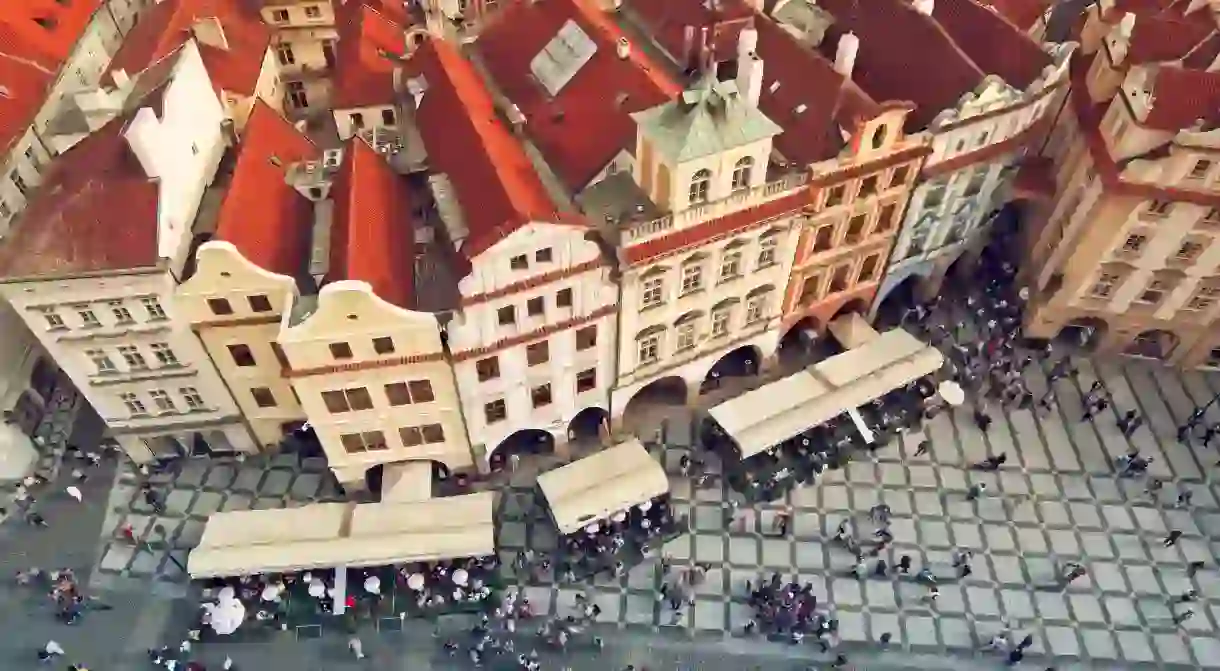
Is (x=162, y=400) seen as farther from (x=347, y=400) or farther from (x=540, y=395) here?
(x=540, y=395)

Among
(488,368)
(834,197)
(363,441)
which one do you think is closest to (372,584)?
(363,441)

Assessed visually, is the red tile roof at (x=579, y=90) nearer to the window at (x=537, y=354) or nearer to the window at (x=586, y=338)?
the window at (x=586, y=338)

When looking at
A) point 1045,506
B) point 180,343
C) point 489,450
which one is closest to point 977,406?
point 1045,506

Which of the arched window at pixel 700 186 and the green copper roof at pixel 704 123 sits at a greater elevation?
the green copper roof at pixel 704 123

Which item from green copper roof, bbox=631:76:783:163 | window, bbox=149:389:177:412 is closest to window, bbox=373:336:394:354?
window, bbox=149:389:177:412

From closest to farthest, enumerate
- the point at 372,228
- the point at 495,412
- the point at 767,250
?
the point at 372,228 → the point at 495,412 → the point at 767,250

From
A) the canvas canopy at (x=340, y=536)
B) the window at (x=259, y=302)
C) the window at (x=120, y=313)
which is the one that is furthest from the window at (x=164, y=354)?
the canvas canopy at (x=340, y=536)

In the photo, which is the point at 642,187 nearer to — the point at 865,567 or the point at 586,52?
the point at 586,52

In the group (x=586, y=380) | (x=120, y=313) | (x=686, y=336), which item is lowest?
(x=586, y=380)
